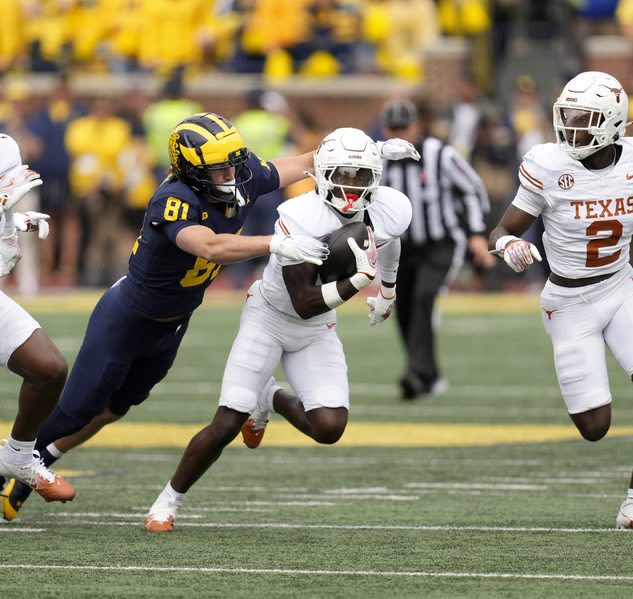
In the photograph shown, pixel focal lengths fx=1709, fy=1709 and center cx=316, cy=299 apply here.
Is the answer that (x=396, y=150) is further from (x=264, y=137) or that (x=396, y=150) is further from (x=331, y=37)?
(x=331, y=37)

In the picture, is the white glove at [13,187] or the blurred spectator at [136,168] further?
the blurred spectator at [136,168]

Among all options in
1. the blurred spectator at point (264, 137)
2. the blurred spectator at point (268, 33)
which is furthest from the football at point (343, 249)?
the blurred spectator at point (268, 33)

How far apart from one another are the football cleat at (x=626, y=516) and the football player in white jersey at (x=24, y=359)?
7.22 ft

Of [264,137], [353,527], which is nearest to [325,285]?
[353,527]

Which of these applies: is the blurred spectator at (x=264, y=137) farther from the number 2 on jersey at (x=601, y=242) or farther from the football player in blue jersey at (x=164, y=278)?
the number 2 on jersey at (x=601, y=242)

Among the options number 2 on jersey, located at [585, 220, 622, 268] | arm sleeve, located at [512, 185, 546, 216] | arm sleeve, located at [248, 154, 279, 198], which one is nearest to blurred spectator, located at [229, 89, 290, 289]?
arm sleeve, located at [248, 154, 279, 198]

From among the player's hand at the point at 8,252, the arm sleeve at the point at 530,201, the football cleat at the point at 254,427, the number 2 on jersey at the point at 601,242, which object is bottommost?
the football cleat at the point at 254,427

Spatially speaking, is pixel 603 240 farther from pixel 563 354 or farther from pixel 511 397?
pixel 511 397

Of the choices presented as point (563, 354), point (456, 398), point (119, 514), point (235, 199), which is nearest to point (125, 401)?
point (119, 514)

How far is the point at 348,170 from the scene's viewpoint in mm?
6715

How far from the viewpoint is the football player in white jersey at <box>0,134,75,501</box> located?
6668 mm

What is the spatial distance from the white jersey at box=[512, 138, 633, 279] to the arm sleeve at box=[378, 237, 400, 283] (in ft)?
1.81

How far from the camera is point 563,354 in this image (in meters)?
7.13

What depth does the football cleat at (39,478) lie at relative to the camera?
22.5 feet
